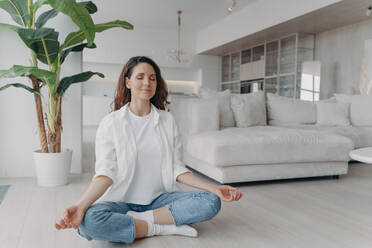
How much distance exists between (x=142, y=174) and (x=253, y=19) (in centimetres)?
601

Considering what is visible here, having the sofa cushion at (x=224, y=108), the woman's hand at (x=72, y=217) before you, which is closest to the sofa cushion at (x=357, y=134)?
the sofa cushion at (x=224, y=108)

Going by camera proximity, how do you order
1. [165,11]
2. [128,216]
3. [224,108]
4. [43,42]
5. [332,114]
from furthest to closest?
[165,11], [332,114], [224,108], [43,42], [128,216]

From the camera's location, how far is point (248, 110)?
11.7 ft

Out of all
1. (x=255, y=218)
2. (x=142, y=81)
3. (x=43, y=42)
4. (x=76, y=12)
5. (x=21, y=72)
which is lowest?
(x=255, y=218)

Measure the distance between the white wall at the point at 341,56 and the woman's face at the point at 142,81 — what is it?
5.59 m

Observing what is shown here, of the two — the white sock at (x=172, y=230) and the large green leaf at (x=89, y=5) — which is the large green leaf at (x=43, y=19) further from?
the white sock at (x=172, y=230)

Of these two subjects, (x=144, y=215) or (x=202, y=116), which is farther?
(x=202, y=116)

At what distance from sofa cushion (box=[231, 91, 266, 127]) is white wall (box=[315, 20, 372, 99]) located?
3.38m

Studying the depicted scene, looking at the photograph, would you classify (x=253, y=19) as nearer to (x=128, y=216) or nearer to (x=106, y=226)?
(x=128, y=216)

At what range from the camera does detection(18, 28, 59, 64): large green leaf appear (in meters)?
2.28

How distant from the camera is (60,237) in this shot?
1631 millimetres

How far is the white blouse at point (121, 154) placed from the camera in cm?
159

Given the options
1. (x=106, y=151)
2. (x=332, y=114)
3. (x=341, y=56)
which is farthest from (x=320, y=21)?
(x=106, y=151)

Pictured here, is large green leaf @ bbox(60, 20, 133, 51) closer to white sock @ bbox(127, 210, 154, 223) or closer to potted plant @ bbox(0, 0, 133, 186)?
potted plant @ bbox(0, 0, 133, 186)
